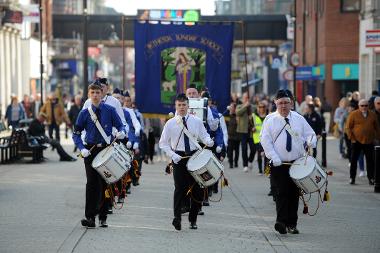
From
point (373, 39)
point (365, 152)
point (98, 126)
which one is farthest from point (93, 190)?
point (373, 39)

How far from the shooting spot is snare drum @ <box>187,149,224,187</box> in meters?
13.2

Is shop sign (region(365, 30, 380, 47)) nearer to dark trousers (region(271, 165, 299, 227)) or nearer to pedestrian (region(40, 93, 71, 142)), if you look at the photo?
dark trousers (region(271, 165, 299, 227))

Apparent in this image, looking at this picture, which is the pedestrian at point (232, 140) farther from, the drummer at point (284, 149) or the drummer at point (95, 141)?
Result: the drummer at point (284, 149)

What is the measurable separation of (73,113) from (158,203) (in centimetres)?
1979

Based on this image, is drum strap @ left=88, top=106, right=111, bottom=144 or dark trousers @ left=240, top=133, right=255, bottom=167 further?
dark trousers @ left=240, top=133, right=255, bottom=167

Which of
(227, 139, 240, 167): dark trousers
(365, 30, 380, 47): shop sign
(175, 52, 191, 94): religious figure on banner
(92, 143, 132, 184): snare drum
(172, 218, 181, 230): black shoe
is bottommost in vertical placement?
(227, 139, 240, 167): dark trousers

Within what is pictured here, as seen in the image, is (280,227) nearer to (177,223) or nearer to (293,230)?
(293,230)

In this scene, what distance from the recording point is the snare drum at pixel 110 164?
42.9ft

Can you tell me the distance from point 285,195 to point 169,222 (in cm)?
193

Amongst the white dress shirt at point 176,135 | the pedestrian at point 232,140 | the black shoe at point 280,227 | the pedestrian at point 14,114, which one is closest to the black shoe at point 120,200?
the white dress shirt at point 176,135

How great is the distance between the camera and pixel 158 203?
1689 cm

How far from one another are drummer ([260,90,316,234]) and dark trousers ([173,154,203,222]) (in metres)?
1.00

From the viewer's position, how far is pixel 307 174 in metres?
12.7

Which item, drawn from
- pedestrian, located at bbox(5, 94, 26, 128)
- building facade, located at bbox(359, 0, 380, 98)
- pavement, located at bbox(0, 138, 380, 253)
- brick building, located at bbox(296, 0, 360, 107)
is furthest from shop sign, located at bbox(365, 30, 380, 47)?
brick building, located at bbox(296, 0, 360, 107)
